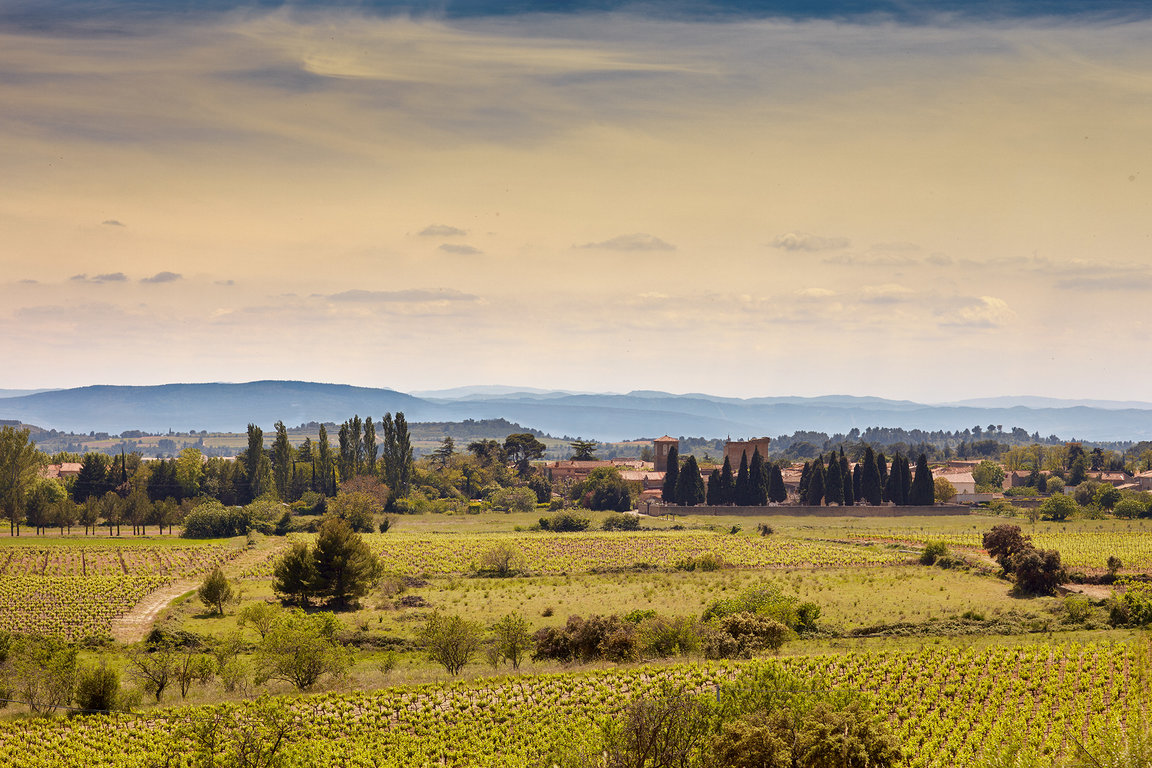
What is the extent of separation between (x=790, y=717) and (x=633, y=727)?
3.87 m

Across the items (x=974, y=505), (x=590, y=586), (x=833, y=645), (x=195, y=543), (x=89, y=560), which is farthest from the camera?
(x=974, y=505)

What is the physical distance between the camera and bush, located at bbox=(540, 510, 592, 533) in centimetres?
8525

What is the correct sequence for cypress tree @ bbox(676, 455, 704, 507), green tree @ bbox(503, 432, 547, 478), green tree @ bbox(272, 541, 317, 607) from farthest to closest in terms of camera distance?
green tree @ bbox(503, 432, 547, 478) < cypress tree @ bbox(676, 455, 704, 507) < green tree @ bbox(272, 541, 317, 607)

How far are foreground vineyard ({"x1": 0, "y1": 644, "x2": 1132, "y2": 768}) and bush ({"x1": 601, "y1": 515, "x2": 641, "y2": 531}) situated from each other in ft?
165

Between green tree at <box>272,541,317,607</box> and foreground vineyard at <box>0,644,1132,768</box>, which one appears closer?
foreground vineyard at <box>0,644,1132,768</box>

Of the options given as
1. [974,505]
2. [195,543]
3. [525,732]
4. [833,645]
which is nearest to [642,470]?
[974,505]

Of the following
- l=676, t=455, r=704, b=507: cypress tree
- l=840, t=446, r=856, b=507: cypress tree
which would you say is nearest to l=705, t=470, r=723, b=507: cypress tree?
l=676, t=455, r=704, b=507: cypress tree

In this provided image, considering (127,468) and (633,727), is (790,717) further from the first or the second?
(127,468)

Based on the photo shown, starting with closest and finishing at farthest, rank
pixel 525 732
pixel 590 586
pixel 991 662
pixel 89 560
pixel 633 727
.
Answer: pixel 633 727
pixel 525 732
pixel 991 662
pixel 590 586
pixel 89 560

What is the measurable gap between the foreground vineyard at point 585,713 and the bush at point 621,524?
50256mm

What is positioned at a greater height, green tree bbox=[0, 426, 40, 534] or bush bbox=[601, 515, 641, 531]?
green tree bbox=[0, 426, 40, 534]

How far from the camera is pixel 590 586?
55156mm

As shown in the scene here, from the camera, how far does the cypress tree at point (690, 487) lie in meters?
97.5

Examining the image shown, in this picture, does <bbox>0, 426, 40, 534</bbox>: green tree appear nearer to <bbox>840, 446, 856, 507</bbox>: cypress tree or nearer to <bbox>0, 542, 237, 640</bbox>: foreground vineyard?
<bbox>0, 542, 237, 640</bbox>: foreground vineyard
